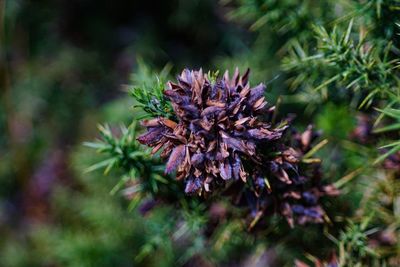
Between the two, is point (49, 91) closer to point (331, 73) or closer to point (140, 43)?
point (140, 43)

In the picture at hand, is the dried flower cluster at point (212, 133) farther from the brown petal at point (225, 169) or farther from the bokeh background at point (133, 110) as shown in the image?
the bokeh background at point (133, 110)

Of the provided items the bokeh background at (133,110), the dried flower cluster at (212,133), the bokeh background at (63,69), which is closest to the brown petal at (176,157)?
the dried flower cluster at (212,133)

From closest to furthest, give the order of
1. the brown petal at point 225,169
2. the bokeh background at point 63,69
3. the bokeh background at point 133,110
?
1. the brown petal at point 225,169
2. the bokeh background at point 133,110
3. the bokeh background at point 63,69

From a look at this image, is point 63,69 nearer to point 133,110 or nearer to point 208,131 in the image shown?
point 133,110

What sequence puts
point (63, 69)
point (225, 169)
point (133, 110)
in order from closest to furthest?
point (225, 169) → point (133, 110) → point (63, 69)

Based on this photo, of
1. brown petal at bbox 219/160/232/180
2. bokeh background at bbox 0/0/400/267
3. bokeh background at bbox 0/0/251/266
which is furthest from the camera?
bokeh background at bbox 0/0/251/266

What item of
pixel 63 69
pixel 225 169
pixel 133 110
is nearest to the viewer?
pixel 225 169

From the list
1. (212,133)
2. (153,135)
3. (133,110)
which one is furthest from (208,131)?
(133,110)

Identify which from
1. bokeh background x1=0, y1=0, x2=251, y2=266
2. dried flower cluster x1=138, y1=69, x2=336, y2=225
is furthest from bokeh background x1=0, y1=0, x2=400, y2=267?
dried flower cluster x1=138, y1=69, x2=336, y2=225

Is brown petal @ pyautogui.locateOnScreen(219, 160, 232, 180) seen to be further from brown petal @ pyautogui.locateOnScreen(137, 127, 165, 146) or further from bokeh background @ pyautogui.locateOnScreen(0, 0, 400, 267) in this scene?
bokeh background @ pyautogui.locateOnScreen(0, 0, 400, 267)

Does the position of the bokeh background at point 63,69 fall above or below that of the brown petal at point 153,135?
above

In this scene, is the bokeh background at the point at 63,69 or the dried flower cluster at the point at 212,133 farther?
the bokeh background at the point at 63,69
